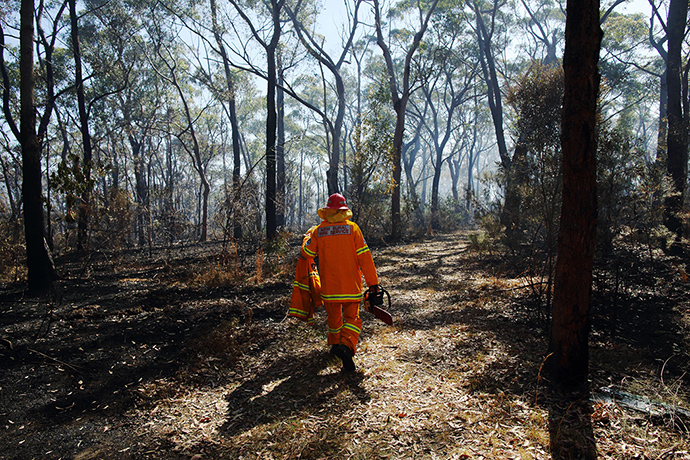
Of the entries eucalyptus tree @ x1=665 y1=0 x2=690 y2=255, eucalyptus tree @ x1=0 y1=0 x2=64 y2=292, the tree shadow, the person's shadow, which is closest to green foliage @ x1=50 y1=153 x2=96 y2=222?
eucalyptus tree @ x1=0 y1=0 x2=64 y2=292

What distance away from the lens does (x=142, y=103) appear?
26.4 m

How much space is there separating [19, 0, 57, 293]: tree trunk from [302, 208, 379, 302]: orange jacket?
6.23 meters

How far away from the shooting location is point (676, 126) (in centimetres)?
990

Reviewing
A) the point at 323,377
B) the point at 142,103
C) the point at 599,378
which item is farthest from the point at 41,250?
the point at 142,103

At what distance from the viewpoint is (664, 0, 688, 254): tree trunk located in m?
9.38

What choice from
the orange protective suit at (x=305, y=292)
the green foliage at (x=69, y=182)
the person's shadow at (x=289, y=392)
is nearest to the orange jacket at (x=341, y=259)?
the orange protective suit at (x=305, y=292)

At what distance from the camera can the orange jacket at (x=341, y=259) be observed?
159 inches

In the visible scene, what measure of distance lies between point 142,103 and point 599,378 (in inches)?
1176

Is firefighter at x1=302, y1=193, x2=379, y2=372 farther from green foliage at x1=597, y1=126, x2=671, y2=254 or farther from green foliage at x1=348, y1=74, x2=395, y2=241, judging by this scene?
green foliage at x1=348, y1=74, x2=395, y2=241

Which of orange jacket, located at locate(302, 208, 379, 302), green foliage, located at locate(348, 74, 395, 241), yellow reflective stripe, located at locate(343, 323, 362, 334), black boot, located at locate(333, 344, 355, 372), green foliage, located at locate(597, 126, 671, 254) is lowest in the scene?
black boot, located at locate(333, 344, 355, 372)

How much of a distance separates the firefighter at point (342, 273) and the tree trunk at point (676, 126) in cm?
888

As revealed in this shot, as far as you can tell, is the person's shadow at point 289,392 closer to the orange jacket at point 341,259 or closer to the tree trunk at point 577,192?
the orange jacket at point 341,259

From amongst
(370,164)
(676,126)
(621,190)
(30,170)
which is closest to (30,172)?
(30,170)

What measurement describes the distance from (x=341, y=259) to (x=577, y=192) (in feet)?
7.55
